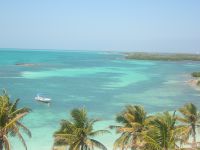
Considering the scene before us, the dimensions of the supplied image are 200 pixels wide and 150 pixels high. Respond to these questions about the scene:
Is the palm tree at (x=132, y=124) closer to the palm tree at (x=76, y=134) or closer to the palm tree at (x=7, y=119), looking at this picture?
the palm tree at (x=76, y=134)

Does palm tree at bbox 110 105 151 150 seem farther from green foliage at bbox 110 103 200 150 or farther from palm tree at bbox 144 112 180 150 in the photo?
palm tree at bbox 144 112 180 150

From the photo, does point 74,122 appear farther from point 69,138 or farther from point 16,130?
point 16,130

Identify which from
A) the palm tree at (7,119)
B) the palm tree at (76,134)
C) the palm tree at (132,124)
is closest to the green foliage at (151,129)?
the palm tree at (132,124)

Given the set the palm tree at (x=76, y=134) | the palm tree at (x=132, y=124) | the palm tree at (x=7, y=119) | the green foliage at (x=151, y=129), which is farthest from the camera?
the palm tree at (x=132, y=124)

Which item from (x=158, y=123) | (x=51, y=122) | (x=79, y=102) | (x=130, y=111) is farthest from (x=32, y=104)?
(x=158, y=123)

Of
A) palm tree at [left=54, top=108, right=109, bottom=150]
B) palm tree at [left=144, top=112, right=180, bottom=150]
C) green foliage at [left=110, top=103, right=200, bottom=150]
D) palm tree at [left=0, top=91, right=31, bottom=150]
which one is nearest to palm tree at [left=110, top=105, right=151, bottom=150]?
green foliage at [left=110, top=103, right=200, bottom=150]

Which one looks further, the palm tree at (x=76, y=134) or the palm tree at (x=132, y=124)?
the palm tree at (x=132, y=124)

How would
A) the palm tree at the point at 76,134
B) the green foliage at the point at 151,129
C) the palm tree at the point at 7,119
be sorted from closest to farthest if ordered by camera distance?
the green foliage at the point at 151,129
the palm tree at the point at 7,119
the palm tree at the point at 76,134

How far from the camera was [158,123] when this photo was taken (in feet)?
70.7

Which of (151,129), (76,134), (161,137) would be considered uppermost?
(151,129)

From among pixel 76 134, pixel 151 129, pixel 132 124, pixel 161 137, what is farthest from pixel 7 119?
pixel 161 137

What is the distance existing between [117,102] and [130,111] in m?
41.2

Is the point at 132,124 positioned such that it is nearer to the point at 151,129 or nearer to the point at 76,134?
the point at 76,134

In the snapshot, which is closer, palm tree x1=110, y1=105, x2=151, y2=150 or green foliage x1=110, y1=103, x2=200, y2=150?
green foliage x1=110, y1=103, x2=200, y2=150
